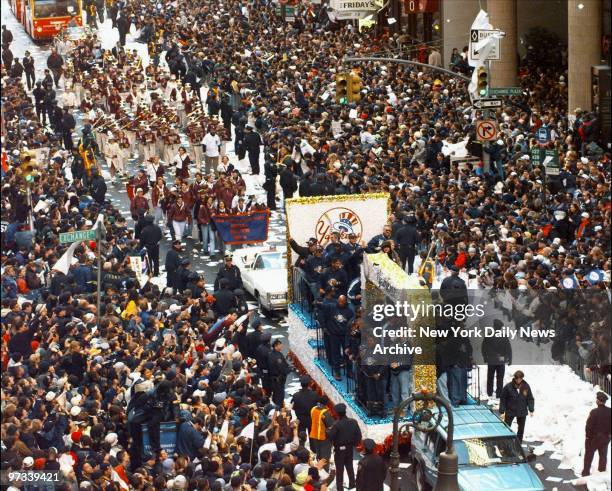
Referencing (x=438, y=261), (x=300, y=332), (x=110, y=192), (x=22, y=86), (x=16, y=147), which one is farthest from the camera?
(x=22, y=86)

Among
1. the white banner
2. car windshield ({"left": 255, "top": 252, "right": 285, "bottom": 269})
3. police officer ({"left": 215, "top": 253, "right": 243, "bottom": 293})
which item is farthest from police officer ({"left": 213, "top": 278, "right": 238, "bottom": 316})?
car windshield ({"left": 255, "top": 252, "right": 285, "bottom": 269})

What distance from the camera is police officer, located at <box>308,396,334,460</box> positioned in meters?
24.9

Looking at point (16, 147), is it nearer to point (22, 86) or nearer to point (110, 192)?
point (110, 192)

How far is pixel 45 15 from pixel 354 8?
9.65 metres

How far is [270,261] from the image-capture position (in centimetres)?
3528

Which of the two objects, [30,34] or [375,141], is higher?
[30,34]

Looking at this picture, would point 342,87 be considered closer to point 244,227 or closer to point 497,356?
point 244,227

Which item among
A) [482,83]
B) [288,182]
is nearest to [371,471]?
[482,83]

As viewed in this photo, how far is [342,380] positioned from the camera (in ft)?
92.4

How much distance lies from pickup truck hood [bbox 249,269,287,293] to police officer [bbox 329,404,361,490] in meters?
9.63

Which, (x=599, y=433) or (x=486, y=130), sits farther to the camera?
(x=486, y=130)

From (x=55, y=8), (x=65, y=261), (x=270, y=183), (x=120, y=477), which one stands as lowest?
(x=120, y=477)

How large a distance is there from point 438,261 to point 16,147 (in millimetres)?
10331

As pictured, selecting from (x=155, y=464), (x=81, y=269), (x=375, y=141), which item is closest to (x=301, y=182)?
(x=375, y=141)
